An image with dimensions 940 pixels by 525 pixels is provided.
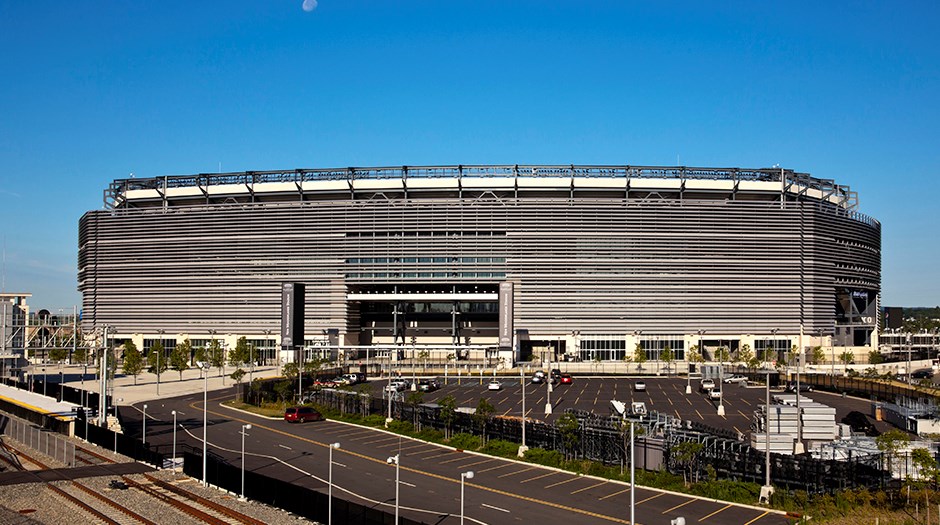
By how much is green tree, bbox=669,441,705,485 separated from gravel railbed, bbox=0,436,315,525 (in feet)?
67.6

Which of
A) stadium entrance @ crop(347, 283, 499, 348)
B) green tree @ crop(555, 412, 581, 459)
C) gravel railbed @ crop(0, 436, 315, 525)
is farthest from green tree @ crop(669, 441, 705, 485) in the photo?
stadium entrance @ crop(347, 283, 499, 348)

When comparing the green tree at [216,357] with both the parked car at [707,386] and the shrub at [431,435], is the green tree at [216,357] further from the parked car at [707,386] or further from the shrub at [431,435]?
the parked car at [707,386]

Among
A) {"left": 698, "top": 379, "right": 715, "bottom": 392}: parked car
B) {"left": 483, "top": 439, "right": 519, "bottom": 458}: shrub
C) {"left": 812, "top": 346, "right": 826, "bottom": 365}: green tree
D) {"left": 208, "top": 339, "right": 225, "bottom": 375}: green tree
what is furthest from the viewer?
{"left": 812, "top": 346, "right": 826, "bottom": 365}: green tree

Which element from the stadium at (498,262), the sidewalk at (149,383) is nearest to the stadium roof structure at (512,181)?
the stadium at (498,262)

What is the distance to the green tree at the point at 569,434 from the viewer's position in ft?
166

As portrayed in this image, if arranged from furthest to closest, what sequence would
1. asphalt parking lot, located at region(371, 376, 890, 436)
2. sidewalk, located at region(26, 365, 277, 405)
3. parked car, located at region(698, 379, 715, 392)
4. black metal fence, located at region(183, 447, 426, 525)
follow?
1. parked car, located at region(698, 379, 715, 392)
2. sidewalk, located at region(26, 365, 277, 405)
3. asphalt parking lot, located at region(371, 376, 890, 436)
4. black metal fence, located at region(183, 447, 426, 525)

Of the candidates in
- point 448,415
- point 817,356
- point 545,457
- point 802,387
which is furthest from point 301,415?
point 817,356

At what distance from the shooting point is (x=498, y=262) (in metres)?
164

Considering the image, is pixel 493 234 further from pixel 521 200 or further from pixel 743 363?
pixel 743 363

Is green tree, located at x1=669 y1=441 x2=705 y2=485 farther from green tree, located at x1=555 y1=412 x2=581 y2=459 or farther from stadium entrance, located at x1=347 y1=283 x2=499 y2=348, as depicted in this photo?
stadium entrance, located at x1=347 y1=283 x2=499 y2=348

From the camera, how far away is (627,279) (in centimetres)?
16312

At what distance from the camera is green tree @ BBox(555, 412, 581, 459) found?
1996 inches

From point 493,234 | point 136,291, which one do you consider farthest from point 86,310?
point 493,234

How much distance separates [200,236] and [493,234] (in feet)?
212
